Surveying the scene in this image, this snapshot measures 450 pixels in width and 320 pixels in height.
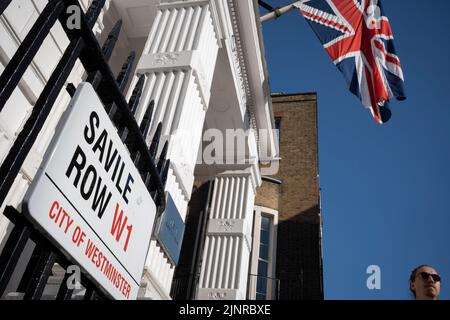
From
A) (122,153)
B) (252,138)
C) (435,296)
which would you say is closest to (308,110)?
(252,138)

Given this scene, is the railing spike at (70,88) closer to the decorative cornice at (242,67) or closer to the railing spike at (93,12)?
the railing spike at (93,12)

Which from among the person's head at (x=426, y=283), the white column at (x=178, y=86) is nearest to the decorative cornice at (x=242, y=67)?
the white column at (x=178, y=86)

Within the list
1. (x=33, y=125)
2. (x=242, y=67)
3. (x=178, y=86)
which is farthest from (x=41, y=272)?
(x=242, y=67)

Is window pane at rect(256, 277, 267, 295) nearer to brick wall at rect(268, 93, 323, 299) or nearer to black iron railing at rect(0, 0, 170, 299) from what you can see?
brick wall at rect(268, 93, 323, 299)

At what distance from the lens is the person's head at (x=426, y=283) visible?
2.94 metres

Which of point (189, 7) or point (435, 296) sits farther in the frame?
point (189, 7)

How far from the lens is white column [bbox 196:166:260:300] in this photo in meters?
7.51

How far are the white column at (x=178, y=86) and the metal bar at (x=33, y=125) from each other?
286cm

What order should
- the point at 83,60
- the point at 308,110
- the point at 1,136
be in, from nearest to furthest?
1. the point at 83,60
2. the point at 1,136
3. the point at 308,110

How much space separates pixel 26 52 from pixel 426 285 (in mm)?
3222

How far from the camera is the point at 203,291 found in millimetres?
7516

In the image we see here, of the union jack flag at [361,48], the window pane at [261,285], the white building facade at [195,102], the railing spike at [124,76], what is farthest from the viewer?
the window pane at [261,285]

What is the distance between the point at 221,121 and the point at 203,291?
3.99 m

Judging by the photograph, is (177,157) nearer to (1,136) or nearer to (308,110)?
(1,136)
